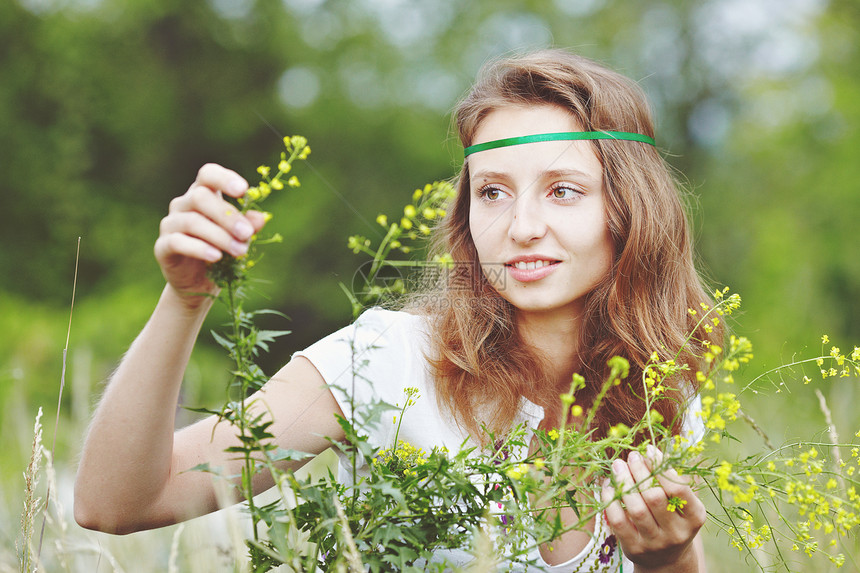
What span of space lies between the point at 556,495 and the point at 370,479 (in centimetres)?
31

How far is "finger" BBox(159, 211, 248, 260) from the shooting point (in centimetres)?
117

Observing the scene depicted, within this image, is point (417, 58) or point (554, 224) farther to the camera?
point (417, 58)

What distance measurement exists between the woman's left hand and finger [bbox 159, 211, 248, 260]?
32.1 inches

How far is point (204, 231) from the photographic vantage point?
118cm

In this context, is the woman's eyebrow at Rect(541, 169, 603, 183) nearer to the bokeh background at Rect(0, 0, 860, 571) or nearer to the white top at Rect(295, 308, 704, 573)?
the white top at Rect(295, 308, 704, 573)

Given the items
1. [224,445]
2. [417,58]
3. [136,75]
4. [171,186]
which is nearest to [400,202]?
[417,58]

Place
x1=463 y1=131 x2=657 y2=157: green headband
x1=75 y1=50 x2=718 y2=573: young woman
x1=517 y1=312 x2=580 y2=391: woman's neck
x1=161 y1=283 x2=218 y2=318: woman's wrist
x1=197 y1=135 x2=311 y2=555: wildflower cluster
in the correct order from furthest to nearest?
x1=517 y1=312 x2=580 y2=391: woman's neck, x1=463 y1=131 x2=657 y2=157: green headband, x1=75 y1=50 x2=718 y2=573: young woman, x1=161 y1=283 x2=218 y2=318: woman's wrist, x1=197 y1=135 x2=311 y2=555: wildflower cluster

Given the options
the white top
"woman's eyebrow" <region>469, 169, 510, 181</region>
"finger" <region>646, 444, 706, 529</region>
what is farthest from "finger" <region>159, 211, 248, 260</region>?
"woman's eyebrow" <region>469, 169, 510, 181</region>

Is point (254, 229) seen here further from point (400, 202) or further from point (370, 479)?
point (400, 202)

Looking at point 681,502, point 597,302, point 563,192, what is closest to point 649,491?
point 681,502

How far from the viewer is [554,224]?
197 cm

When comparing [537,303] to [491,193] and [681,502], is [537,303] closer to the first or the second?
[491,193]

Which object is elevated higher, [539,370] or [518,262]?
[518,262]

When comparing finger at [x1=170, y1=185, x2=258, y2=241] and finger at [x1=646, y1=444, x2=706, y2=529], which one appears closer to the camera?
finger at [x1=170, y1=185, x2=258, y2=241]
